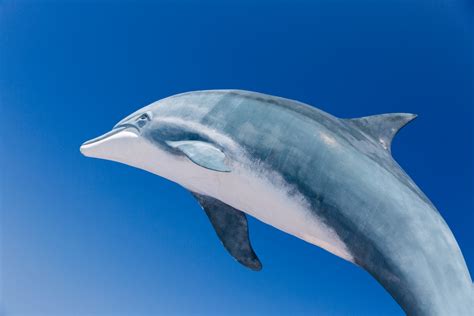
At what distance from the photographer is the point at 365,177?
5484 millimetres

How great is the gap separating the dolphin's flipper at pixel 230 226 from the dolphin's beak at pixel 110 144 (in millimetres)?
1499

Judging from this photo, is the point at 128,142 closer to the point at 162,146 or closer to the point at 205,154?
the point at 162,146

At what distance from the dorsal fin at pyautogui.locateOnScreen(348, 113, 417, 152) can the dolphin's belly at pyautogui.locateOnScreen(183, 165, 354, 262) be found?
64.7 inches

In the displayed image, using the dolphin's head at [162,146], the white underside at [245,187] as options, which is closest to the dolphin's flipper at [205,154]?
the dolphin's head at [162,146]

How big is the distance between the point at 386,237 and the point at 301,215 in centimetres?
101

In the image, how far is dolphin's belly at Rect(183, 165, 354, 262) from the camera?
5520mm

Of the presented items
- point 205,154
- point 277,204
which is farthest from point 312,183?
point 205,154

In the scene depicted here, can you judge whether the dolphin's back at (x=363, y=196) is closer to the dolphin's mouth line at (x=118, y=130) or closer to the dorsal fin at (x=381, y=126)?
the dorsal fin at (x=381, y=126)

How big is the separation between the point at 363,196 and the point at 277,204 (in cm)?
106

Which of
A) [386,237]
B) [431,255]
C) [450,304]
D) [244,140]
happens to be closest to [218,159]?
[244,140]

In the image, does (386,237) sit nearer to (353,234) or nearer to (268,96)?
(353,234)

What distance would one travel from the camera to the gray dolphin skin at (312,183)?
16.8 ft

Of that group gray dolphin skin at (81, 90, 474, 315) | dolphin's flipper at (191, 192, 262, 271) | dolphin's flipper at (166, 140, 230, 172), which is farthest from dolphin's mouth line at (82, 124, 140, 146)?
dolphin's flipper at (191, 192, 262, 271)

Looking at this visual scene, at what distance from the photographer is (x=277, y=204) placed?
5770 millimetres
